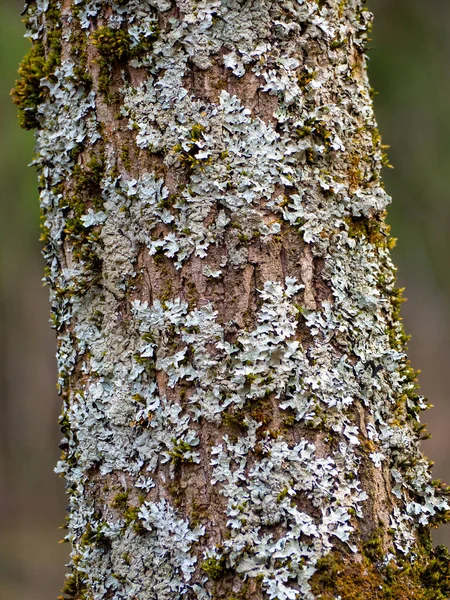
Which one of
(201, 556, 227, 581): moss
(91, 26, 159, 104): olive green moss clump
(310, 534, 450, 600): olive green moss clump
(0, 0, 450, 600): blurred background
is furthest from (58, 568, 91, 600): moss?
(0, 0, 450, 600): blurred background

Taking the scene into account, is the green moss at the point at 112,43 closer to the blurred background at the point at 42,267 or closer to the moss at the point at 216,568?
the moss at the point at 216,568

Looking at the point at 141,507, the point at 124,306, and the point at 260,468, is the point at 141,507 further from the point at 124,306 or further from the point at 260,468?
the point at 124,306

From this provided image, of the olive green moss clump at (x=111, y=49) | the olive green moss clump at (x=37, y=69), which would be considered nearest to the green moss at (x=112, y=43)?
the olive green moss clump at (x=111, y=49)

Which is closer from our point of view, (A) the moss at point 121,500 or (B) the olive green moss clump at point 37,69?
(A) the moss at point 121,500

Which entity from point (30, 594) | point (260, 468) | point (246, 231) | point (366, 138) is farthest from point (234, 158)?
point (30, 594)

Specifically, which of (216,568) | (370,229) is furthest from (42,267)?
(216,568)

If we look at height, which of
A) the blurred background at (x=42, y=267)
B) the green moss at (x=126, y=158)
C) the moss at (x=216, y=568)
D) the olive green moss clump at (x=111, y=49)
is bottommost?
the moss at (x=216, y=568)

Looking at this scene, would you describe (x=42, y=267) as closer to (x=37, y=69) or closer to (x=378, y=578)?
(x=37, y=69)
